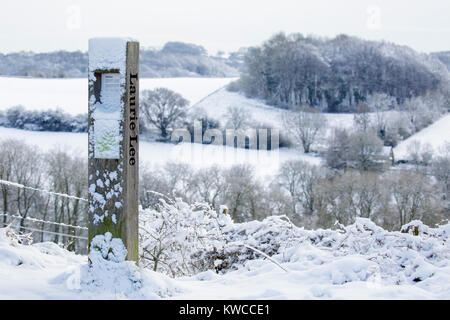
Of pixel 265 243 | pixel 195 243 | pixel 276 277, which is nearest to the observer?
pixel 276 277

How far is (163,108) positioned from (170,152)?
7.75 m

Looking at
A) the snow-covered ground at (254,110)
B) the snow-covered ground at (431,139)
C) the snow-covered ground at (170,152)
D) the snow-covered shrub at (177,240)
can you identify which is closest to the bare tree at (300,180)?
the snow-covered ground at (170,152)

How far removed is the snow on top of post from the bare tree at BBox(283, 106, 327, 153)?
4708 centimetres

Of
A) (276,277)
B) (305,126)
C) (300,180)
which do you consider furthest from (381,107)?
(276,277)

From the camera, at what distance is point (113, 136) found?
3.51 metres

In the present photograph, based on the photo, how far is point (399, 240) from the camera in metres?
5.06

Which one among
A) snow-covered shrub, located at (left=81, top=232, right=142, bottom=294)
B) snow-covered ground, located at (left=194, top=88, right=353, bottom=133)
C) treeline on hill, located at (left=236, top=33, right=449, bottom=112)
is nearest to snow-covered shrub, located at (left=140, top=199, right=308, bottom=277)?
snow-covered shrub, located at (left=81, top=232, right=142, bottom=294)

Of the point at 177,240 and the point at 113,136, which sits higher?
the point at 113,136

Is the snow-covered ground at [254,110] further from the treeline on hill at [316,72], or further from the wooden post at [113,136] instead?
the wooden post at [113,136]

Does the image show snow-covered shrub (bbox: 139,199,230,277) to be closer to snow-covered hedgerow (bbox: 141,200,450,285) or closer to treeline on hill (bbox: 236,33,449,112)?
snow-covered hedgerow (bbox: 141,200,450,285)

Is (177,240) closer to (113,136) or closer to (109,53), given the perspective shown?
(113,136)

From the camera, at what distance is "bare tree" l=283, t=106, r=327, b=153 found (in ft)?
169

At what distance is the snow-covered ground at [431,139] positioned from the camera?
4456cm
